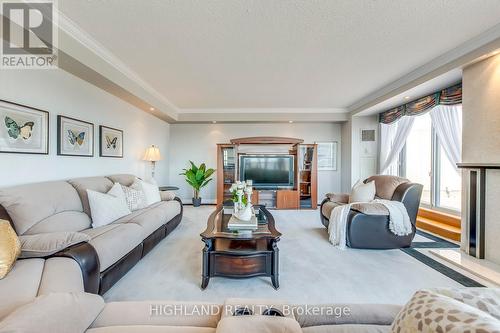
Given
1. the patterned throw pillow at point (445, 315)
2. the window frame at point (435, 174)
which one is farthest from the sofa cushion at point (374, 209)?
the patterned throw pillow at point (445, 315)

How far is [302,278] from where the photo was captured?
2297 millimetres

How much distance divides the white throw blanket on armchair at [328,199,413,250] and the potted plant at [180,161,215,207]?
3.52 metres

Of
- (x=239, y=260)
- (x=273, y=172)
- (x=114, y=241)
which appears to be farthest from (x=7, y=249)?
(x=273, y=172)

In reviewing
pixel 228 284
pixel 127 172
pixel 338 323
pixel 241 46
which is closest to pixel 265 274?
pixel 228 284

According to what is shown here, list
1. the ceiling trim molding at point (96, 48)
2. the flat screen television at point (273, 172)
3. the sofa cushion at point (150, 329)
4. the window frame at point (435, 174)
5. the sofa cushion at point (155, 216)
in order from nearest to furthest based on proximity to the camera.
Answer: the sofa cushion at point (150, 329), the ceiling trim molding at point (96, 48), the sofa cushion at point (155, 216), the window frame at point (435, 174), the flat screen television at point (273, 172)

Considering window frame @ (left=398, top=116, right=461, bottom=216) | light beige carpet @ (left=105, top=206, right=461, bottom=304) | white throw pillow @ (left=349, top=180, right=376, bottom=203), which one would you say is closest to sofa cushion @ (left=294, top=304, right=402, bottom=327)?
light beige carpet @ (left=105, top=206, right=461, bottom=304)

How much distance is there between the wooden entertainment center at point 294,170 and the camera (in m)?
5.76

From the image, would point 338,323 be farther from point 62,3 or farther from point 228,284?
point 62,3

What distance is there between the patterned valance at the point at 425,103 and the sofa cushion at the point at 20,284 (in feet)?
16.9

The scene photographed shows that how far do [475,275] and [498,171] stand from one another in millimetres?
1174

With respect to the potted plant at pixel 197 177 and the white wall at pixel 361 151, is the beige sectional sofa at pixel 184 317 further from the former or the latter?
the white wall at pixel 361 151

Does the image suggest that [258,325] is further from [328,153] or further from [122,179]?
[328,153]

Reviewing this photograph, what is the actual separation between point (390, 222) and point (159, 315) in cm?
301

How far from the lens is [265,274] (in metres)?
2.14
